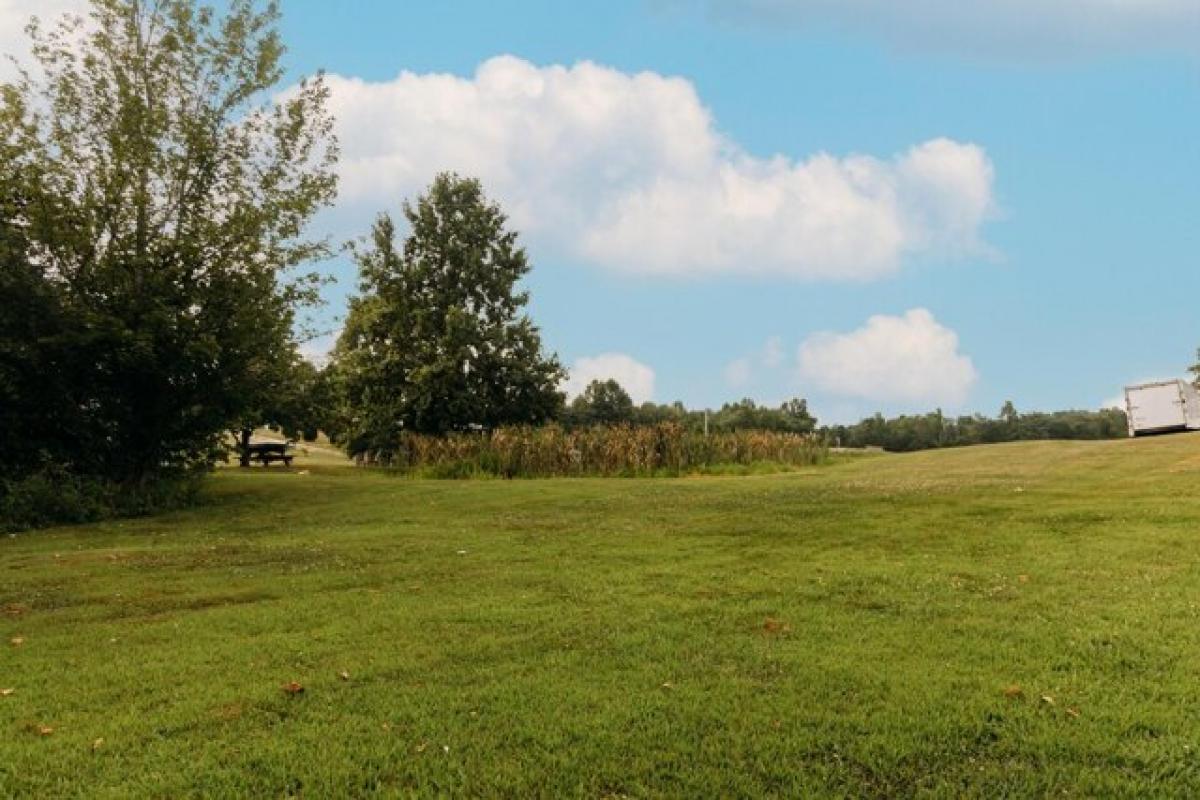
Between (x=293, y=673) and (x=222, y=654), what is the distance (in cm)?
80

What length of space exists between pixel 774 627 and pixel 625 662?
1.37 m

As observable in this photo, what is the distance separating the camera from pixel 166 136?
18.4 meters

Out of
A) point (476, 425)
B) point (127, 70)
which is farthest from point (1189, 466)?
point (476, 425)

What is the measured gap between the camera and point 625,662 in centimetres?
535

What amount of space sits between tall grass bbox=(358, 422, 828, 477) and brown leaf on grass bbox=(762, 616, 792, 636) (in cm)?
1878

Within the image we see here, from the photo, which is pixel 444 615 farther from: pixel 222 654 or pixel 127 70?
pixel 127 70

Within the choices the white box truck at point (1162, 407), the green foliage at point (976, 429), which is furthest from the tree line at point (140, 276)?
the green foliage at point (976, 429)

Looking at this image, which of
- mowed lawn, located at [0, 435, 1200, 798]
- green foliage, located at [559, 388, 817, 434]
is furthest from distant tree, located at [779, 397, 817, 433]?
mowed lawn, located at [0, 435, 1200, 798]

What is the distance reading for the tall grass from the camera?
25250 mm

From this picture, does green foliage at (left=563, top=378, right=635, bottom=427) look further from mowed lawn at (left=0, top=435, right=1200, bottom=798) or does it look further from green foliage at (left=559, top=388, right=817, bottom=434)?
mowed lawn at (left=0, top=435, right=1200, bottom=798)

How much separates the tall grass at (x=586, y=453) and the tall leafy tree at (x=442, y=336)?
262 inches

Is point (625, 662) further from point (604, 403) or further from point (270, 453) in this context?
point (604, 403)

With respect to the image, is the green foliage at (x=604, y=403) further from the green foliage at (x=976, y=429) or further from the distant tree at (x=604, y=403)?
the green foliage at (x=976, y=429)

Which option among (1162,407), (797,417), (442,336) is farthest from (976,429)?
(442,336)
